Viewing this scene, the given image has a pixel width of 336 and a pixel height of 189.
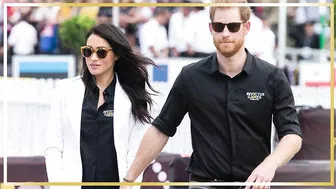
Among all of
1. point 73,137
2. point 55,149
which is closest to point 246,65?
point 73,137

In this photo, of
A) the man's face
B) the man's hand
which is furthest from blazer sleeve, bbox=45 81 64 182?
the man's hand

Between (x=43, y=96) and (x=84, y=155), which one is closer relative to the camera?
(x=84, y=155)

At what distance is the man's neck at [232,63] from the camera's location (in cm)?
595

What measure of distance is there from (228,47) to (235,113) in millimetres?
354

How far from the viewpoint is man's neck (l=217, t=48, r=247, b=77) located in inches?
234

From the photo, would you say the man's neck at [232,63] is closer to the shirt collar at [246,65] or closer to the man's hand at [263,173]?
the shirt collar at [246,65]

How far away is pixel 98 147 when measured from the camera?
6391mm

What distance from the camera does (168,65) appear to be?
54.2ft

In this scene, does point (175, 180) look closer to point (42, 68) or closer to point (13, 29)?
point (42, 68)

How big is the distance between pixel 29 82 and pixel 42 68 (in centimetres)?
477

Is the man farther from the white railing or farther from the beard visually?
the white railing

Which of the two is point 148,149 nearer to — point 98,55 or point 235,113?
point 235,113

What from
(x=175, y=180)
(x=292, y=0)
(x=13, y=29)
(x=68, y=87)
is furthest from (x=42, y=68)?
(x=68, y=87)

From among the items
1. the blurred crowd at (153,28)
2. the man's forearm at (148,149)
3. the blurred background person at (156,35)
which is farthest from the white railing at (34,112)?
the blurred background person at (156,35)
